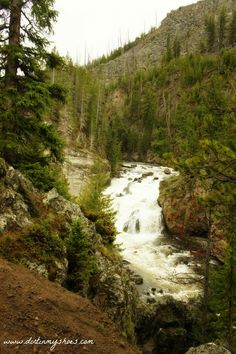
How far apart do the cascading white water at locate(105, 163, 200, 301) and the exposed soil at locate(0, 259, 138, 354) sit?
9211mm

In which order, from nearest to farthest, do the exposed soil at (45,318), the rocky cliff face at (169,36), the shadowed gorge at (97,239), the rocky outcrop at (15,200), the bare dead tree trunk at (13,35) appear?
the exposed soil at (45,318) < the shadowed gorge at (97,239) < the rocky outcrop at (15,200) < the bare dead tree trunk at (13,35) < the rocky cliff face at (169,36)

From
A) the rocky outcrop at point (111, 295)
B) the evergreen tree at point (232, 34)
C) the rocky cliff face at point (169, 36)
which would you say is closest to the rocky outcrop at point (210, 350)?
the rocky outcrop at point (111, 295)

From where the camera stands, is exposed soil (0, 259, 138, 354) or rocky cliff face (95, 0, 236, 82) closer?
exposed soil (0, 259, 138, 354)

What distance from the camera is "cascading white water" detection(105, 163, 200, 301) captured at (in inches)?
955

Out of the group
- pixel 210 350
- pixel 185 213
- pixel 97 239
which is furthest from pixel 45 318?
pixel 185 213

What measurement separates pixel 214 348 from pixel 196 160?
7.50m

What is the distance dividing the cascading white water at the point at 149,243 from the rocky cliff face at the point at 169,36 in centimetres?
8932

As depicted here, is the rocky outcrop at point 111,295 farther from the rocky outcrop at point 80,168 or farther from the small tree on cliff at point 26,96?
the rocky outcrop at point 80,168

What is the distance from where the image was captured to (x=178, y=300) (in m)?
22.0

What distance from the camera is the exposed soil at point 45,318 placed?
653 centimetres

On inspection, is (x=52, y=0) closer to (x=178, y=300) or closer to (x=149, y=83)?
(x=178, y=300)

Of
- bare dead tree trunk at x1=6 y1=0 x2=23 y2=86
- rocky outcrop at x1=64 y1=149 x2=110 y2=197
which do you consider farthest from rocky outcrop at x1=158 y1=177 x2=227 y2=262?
bare dead tree trunk at x1=6 y1=0 x2=23 y2=86

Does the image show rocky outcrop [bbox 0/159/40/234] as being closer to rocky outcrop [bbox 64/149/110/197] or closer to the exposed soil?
the exposed soil

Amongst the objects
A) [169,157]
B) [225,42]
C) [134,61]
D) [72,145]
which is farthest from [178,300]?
[134,61]
